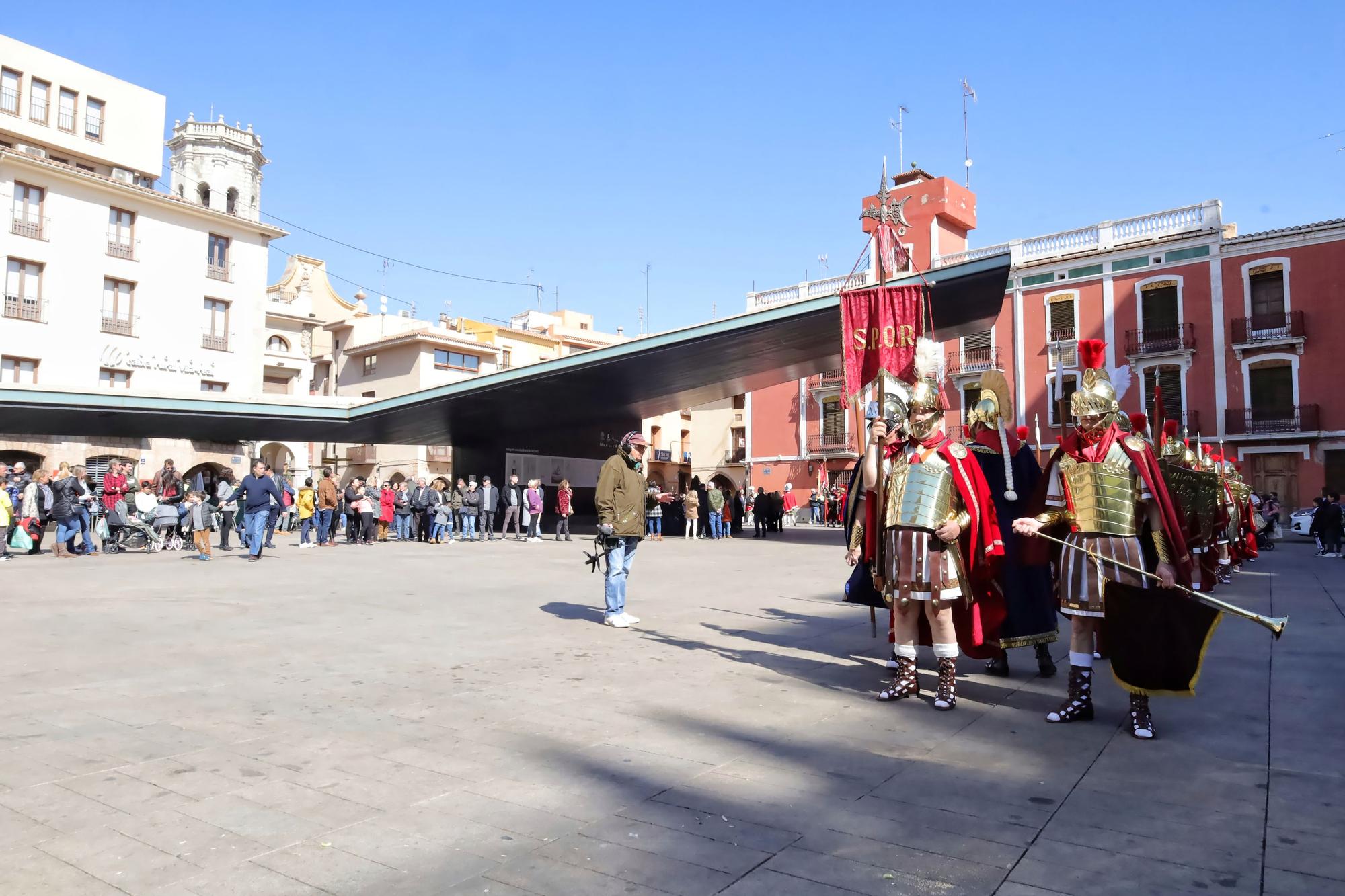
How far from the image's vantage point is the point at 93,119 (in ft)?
122

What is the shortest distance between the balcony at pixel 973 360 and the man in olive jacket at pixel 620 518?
3205 cm

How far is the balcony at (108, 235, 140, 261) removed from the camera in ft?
115

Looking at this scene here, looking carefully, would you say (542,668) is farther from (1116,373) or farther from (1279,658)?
(1279,658)

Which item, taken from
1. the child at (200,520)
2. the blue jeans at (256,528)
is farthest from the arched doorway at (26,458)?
the blue jeans at (256,528)

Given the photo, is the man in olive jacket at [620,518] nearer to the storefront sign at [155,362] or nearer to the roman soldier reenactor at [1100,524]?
the roman soldier reenactor at [1100,524]

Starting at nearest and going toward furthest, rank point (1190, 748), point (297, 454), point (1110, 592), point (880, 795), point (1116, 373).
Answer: point (880, 795) → point (1190, 748) → point (1110, 592) → point (1116, 373) → point (297, 454)

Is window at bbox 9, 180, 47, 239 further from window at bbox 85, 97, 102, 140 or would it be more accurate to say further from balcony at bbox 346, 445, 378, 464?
balcony at bbox 346, 445, 378, 464

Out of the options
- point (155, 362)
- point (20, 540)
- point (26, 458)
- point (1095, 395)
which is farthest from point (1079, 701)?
point (155, 362)

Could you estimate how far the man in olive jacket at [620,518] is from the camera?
835 cm

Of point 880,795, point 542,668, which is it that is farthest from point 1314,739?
point 542,668

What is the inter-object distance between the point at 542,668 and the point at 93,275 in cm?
3639

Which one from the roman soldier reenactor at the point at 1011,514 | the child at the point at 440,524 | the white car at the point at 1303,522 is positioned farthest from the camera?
the white car at the point at 1303,522

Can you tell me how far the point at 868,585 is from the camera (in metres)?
6.61

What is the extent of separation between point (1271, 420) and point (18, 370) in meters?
46.1
